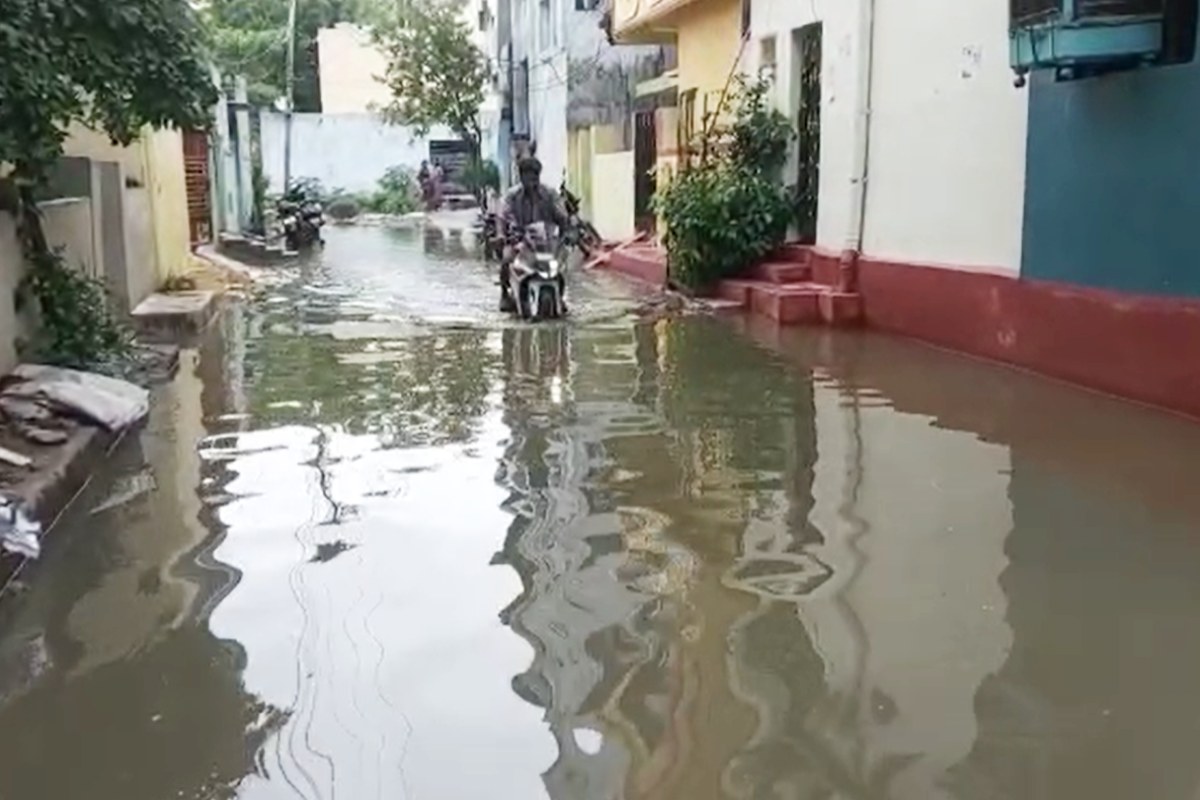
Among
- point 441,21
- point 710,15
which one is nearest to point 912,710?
point 710,15

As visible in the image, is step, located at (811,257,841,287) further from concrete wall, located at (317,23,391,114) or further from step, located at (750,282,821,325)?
concrete wall, located at (317,23,391,114)

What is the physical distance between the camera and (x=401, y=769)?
130 inches

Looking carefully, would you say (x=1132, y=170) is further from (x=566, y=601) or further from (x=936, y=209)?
(x=566, y=601)

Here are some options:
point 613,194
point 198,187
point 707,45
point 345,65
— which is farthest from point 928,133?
point 345,65

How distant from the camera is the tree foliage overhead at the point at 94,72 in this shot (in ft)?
22.4

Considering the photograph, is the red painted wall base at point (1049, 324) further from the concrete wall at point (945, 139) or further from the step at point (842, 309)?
the concrete wall at point (945, 139)

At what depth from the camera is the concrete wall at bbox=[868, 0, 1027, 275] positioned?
9195mm

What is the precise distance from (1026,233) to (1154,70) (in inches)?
70.3

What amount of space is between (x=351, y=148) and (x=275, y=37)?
186 inches

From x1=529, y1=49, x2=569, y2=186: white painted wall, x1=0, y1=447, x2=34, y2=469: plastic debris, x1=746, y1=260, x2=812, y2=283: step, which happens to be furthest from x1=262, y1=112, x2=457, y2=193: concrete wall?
x1=0, y1=447, x2=34, y2=469: plastic debris

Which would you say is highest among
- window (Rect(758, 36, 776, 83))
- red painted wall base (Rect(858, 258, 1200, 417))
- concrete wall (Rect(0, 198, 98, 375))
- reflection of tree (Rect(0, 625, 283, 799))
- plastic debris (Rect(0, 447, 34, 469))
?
window (Rect(758, 36, 776, 83))

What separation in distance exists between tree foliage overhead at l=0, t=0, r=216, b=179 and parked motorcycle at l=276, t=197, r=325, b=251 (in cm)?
1588

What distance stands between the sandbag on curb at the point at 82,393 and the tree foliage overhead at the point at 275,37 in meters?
29.4

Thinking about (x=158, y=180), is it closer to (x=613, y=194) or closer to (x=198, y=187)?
(x=198, y=187)
